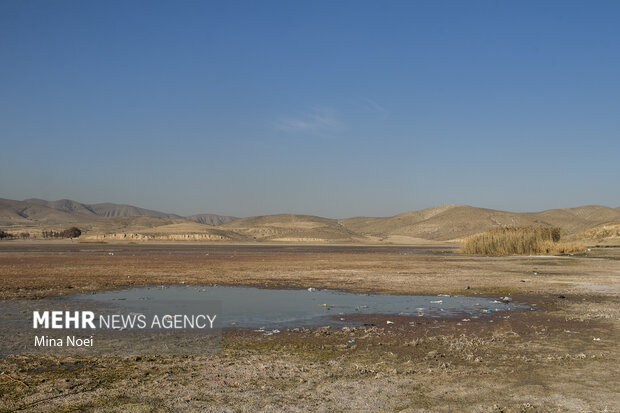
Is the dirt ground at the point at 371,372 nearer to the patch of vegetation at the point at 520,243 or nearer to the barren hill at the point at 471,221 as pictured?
the patch of vegetation at the point at 520,243

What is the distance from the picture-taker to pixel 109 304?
16.5 metres

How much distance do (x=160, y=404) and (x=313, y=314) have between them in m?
8.26

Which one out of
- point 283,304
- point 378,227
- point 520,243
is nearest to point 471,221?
point 378,227

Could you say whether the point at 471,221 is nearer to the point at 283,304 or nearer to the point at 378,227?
the point at 378,227

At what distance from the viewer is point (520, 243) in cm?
4997

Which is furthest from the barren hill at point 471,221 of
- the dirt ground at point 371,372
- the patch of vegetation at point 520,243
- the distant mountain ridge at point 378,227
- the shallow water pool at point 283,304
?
the dirt ground at point 371,372

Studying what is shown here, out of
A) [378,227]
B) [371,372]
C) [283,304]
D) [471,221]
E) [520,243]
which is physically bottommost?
[371,372]

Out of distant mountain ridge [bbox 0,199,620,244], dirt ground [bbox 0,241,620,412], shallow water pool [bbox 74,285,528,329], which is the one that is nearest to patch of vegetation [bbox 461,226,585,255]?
distant mountain ridge [bbox 0,199,620,244]

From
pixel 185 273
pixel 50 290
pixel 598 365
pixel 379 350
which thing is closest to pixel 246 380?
pixel 379 350

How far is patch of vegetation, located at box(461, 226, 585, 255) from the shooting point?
49469 millimetres

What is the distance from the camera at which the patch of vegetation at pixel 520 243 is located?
49.5m

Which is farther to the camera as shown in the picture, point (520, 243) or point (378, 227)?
point (378, 227)

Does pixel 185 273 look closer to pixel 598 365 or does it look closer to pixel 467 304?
pixel 467 304

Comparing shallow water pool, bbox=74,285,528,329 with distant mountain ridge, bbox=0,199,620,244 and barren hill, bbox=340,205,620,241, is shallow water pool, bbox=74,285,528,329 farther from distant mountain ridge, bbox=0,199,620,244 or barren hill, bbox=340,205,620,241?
barren hill, bbox=340,205,620,241
